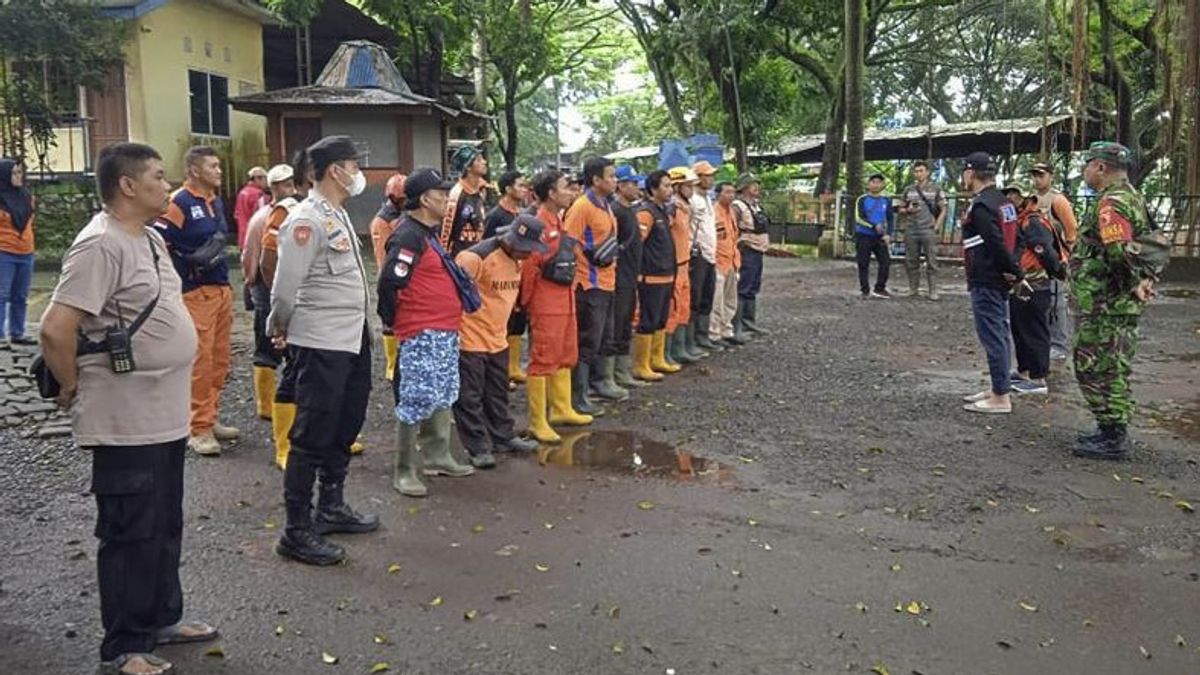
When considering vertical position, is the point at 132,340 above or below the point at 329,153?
below

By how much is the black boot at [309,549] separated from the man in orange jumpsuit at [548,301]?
7.68ft

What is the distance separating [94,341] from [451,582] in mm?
1795

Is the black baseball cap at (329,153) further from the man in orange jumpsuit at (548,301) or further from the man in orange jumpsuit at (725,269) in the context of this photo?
the man in orange jumpsuit at (725,269)

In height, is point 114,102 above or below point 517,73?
below

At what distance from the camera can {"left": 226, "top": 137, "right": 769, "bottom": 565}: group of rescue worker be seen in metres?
4.58

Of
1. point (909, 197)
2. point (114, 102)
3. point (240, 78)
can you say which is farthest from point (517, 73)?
point (909, 197)

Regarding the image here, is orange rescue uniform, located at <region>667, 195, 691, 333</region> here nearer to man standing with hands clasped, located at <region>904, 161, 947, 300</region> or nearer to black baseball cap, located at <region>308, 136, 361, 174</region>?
black baseball cap, located at <region>308, 136, 361, 174</region>

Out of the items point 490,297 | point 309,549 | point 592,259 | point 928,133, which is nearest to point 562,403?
point 592,259

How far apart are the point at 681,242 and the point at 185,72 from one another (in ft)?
46.4

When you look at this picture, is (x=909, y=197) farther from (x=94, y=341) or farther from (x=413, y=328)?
(x=94, y=341)

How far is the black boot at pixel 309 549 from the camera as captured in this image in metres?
4.60

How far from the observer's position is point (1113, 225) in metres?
6.22

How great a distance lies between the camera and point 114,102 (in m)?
18.0

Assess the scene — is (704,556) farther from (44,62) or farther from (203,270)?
(44,62)
